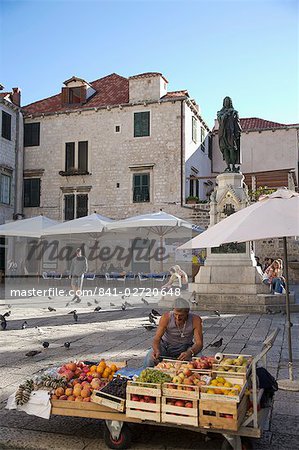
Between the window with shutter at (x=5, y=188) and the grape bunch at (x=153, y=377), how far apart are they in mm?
23612

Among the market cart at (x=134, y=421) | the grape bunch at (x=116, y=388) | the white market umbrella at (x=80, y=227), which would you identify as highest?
the white market umbrella at (x=80, y=227)

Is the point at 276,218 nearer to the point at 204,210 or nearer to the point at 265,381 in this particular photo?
the point at 265,381

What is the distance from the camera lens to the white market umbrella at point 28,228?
758 inches

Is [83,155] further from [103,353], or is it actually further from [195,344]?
[195,344]

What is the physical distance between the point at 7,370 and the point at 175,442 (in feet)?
9.87

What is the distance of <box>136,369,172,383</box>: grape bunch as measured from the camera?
3837 mm

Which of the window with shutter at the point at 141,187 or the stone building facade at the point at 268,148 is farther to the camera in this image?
the stone building facade at the point at 268,148

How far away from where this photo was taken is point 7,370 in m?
6.20

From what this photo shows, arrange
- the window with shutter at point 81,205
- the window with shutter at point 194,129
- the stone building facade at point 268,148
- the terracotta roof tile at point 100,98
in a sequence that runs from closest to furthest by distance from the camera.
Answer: the window with shutter at point 81,205 < the window with shutter at point 194,129 < the terracotta roof tile at point 100,98 < the stone building facade at point 268,148

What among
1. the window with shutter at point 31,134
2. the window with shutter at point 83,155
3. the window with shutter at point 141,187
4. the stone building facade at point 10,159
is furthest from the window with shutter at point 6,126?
the window with shutter at point 141,187

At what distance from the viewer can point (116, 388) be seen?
3.90 meters

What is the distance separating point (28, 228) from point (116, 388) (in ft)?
54.4

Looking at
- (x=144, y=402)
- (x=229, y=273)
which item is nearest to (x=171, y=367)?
(x=144, y=402)

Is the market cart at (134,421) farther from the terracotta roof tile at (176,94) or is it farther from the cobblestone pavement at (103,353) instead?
the terracotta roof tile at (176,94)
